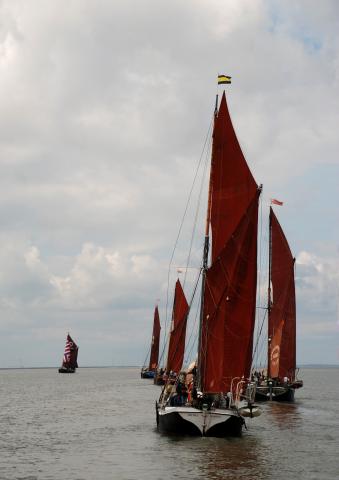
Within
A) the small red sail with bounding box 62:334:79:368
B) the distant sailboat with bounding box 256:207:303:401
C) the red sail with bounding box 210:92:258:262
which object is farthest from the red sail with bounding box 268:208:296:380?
the small red sail with bounding box 62:334:79:368

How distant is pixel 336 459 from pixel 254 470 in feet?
21.1

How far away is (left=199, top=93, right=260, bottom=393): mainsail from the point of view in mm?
41750

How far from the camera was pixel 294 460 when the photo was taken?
36.4 meters

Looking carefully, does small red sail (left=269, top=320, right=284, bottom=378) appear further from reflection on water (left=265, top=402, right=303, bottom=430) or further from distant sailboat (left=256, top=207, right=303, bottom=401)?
reflection on water (left=265, top=402, right=303, bottom=430)

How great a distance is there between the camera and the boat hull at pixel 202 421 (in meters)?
38.3

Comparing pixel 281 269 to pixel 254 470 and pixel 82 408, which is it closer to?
pixel 82 408

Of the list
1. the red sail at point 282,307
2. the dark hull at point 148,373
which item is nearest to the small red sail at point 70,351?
the dark hull at point 148,373

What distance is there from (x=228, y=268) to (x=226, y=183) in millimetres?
5758

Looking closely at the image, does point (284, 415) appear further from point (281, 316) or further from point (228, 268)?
point (228, 268)

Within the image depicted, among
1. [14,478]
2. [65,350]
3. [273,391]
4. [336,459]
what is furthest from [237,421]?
[65,350]

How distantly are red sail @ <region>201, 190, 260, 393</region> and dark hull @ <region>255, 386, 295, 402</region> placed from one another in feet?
97.5

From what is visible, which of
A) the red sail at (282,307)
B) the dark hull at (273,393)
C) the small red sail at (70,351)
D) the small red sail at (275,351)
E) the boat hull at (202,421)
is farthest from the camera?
the small red sail at (70,351)

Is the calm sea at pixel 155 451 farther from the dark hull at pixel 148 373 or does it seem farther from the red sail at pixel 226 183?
the dark hull at pixel 148 373

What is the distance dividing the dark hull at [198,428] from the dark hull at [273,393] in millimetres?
32674
